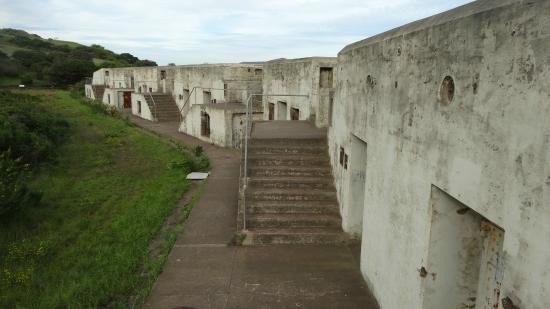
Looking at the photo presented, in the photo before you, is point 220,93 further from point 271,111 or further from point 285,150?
point 285,150

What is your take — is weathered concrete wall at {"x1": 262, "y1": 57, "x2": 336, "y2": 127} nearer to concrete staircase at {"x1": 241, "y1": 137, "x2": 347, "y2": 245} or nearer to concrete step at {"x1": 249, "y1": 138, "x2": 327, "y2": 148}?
concrete step at {"x1": 249, "y1": 138, "x2": 327, "y2": 148}

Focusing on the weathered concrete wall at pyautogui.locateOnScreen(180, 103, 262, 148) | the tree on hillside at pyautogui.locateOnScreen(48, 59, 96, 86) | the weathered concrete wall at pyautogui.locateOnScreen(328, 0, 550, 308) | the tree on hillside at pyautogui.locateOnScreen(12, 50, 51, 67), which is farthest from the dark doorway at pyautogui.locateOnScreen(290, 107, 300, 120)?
the tree on hillside at pyautogui.locateOnScreen(12, 50, 51, 67)

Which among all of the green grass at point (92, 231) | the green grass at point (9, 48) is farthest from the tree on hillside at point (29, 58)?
the green grass at point (92, 231)

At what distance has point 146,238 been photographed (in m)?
6.85

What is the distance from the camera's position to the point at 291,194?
721 centimetres

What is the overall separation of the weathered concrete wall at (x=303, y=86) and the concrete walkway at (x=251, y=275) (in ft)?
12.7

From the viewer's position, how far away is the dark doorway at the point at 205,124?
15.8 meters

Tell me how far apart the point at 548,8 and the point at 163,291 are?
15.3ft

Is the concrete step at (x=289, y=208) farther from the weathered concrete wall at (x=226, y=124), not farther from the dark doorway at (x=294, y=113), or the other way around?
the weathered concrete wall at (x=226, y=124)

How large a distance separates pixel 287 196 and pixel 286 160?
0.98m

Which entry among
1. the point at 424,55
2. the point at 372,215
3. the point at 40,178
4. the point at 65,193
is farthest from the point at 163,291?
the point at 40,178

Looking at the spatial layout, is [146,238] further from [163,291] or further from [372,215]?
[372,215]

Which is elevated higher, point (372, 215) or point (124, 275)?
point (372, 215)

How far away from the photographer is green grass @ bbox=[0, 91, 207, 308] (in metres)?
5.24
